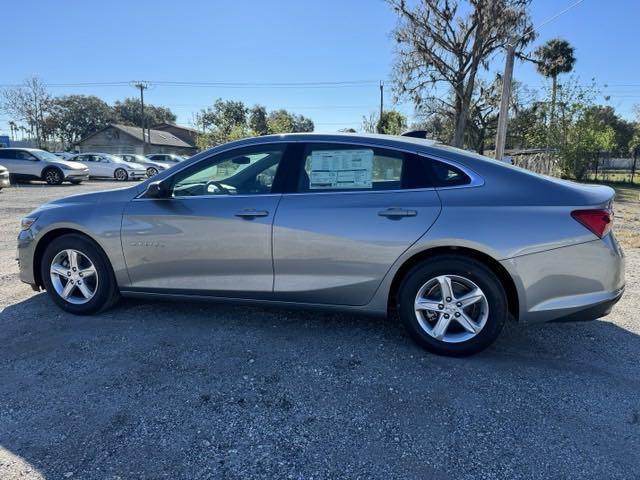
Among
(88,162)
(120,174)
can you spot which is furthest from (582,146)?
(88,162)

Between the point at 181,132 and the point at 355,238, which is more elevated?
the point at 181,132

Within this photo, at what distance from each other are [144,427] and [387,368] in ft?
5.22

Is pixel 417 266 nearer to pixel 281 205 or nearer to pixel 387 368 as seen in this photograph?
pixel 387 368

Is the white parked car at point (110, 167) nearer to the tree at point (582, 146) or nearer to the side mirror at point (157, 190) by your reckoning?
the side mirror at point (157, 190)

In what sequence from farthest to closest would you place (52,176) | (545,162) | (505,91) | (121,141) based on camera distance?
(121,141)
(545,162)
(52,176)
(505,91)

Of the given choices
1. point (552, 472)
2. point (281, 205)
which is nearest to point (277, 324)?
point (281, 205)

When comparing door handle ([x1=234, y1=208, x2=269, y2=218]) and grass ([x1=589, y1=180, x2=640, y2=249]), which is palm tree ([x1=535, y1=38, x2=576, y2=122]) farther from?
door handle ([x1=234, y1=208, x2=269, y2=218])

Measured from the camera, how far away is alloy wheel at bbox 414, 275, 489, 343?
3107 millimetres

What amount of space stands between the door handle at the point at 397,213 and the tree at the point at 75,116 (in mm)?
75894

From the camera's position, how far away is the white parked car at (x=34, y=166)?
→ 18.8 meters

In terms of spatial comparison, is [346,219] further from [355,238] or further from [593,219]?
[593,219]

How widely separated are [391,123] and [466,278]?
32906mm

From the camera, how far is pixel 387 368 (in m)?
3.07

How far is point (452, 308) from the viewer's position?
124 inches
